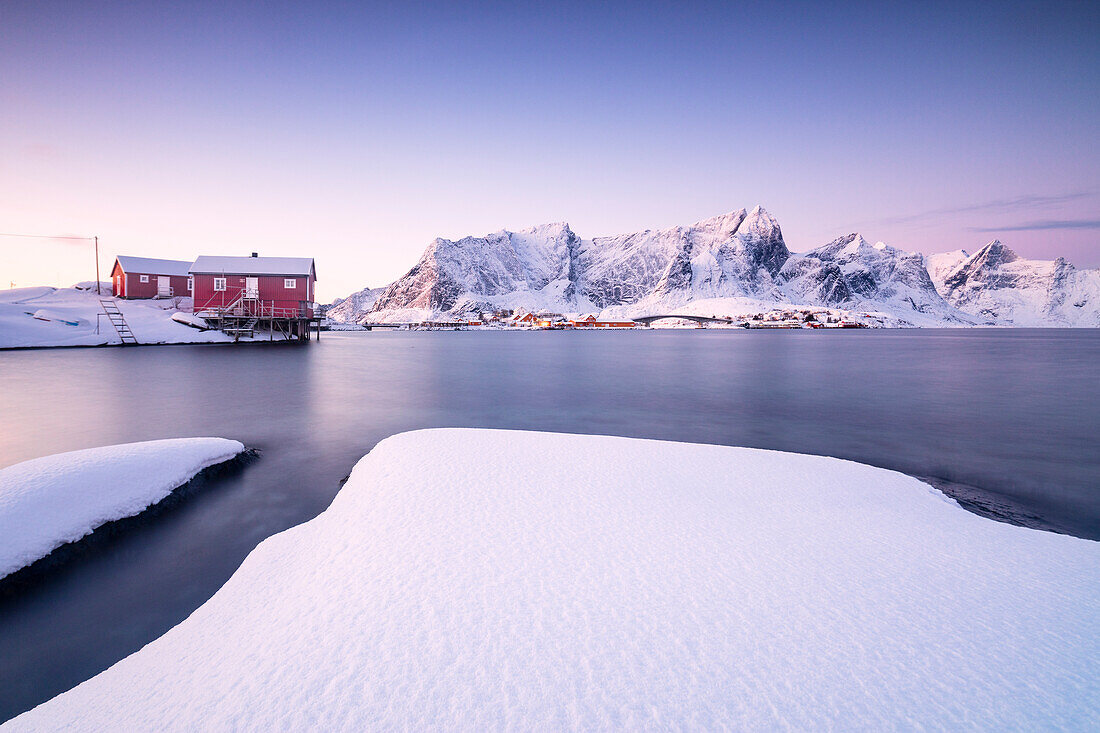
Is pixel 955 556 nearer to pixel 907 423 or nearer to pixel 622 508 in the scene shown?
pixel 622 508

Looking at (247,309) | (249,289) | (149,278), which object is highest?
(149,278)

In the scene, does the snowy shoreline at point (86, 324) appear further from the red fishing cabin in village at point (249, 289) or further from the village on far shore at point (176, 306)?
the red fishing cabin in village at point (249, 289)

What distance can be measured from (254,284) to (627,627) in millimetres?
60646

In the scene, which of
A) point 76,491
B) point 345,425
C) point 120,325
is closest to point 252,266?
point 120,325

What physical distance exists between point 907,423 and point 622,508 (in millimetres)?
15774

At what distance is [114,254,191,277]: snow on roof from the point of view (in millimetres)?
59219

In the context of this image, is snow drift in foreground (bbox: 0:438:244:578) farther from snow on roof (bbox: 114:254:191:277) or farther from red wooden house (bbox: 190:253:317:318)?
snow on roof (bbox: 114:254:191:277)

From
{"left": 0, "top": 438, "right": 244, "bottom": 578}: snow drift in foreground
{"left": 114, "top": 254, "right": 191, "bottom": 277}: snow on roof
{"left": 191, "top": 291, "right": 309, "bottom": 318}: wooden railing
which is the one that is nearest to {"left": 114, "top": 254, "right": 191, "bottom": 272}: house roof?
{"left": 114, "top": 254, "right": 191, "bottom": 277}: snow on roof

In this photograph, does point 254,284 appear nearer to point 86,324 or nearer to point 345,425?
point 86,324

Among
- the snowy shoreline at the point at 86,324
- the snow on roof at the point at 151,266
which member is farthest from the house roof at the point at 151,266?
the snowy shoreline at the point at 86,324

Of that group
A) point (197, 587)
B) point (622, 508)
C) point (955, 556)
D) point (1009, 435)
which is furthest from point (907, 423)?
point (197, 587)

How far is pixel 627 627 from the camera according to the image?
367 cm

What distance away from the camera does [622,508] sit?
6.30 metres

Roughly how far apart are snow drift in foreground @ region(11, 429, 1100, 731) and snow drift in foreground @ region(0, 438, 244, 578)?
121 inches
